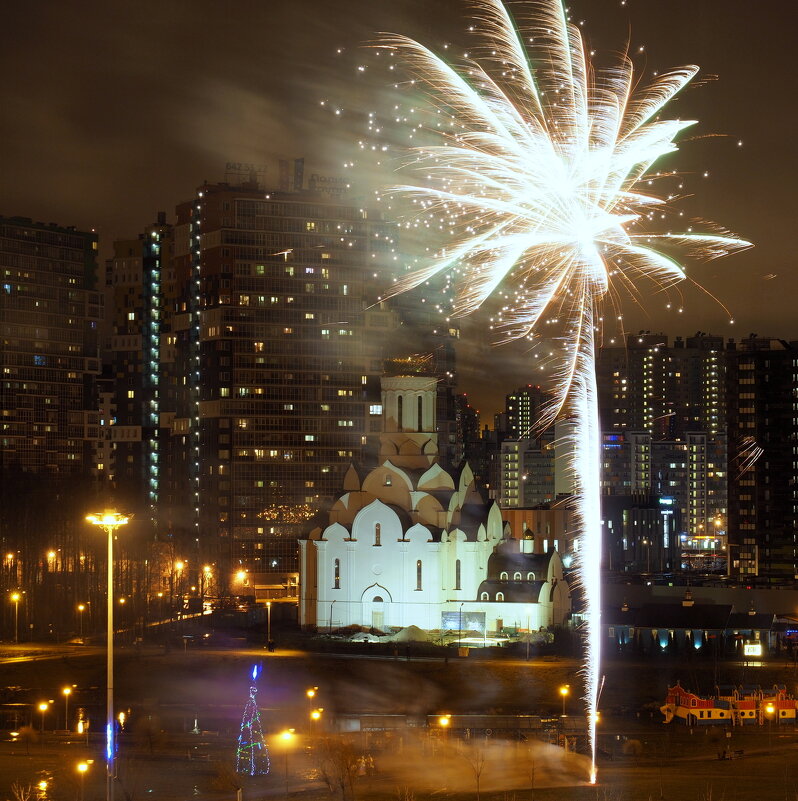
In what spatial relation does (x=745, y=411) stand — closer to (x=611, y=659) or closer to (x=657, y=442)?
(x=611, y=659)

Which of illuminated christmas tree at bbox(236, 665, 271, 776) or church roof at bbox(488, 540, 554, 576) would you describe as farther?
church roof at bbox(488, 540, 554, 576)

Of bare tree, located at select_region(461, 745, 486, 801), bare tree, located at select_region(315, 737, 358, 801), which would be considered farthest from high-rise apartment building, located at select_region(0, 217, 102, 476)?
bare tree, located at select_region(461, 745, 486, 801)

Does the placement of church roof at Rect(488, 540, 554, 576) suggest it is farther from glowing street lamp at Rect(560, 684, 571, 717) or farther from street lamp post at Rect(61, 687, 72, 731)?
street lamp post at Rect(61, 687, 72, 731)

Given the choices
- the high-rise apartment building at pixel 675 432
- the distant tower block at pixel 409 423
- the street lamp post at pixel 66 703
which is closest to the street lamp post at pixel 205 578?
the distant tower block at pixel 409 423

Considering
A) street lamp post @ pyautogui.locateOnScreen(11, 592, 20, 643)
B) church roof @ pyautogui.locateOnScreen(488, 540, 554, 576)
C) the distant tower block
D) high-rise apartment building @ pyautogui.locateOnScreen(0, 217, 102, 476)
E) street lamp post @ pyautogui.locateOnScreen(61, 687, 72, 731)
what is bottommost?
street lamp post @ pyautogui.locateOnScreen(61, 687, 72, 731)

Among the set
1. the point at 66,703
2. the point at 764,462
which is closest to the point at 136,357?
the point at 764,462

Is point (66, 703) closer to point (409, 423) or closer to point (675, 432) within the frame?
point (409, 423)
